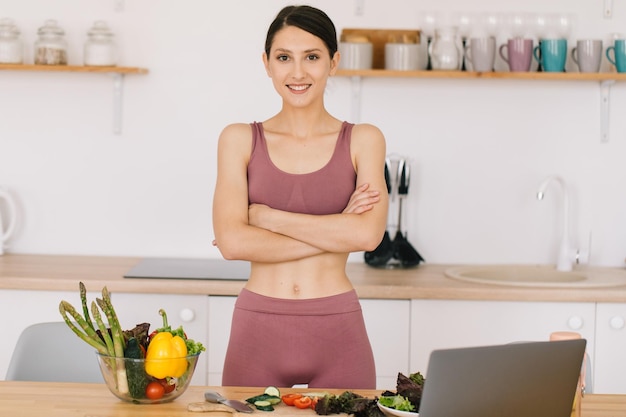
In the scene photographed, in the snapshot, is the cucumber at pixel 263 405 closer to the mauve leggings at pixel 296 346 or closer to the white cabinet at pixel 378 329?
the mauve leggings at pixel 296 346

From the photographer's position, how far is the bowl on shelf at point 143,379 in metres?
1.91

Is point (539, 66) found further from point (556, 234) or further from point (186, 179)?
point (186, 179)

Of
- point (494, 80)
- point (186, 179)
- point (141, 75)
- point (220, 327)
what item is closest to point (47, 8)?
point (141, 75)

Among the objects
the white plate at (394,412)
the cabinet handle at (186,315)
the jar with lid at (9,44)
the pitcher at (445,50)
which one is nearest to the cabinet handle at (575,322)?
Answer: the pitcher at (445,50)

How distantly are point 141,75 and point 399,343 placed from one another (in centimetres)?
150

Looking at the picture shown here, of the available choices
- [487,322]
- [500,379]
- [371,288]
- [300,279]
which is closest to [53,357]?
[300,279]

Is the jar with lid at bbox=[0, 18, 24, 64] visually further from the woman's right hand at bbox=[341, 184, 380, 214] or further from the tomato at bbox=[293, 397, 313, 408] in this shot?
A: the tomato at bbox=[293, 397, 313, 408]

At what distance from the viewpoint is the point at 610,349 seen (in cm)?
334

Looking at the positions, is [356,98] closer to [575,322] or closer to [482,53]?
[482,53]

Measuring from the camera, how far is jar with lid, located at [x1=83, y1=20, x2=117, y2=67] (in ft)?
12.1

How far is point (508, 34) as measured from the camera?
3820 mm

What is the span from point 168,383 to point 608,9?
269 centimetres

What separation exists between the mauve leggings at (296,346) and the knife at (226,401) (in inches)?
15.9

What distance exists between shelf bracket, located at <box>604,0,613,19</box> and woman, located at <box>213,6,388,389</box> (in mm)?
1740
